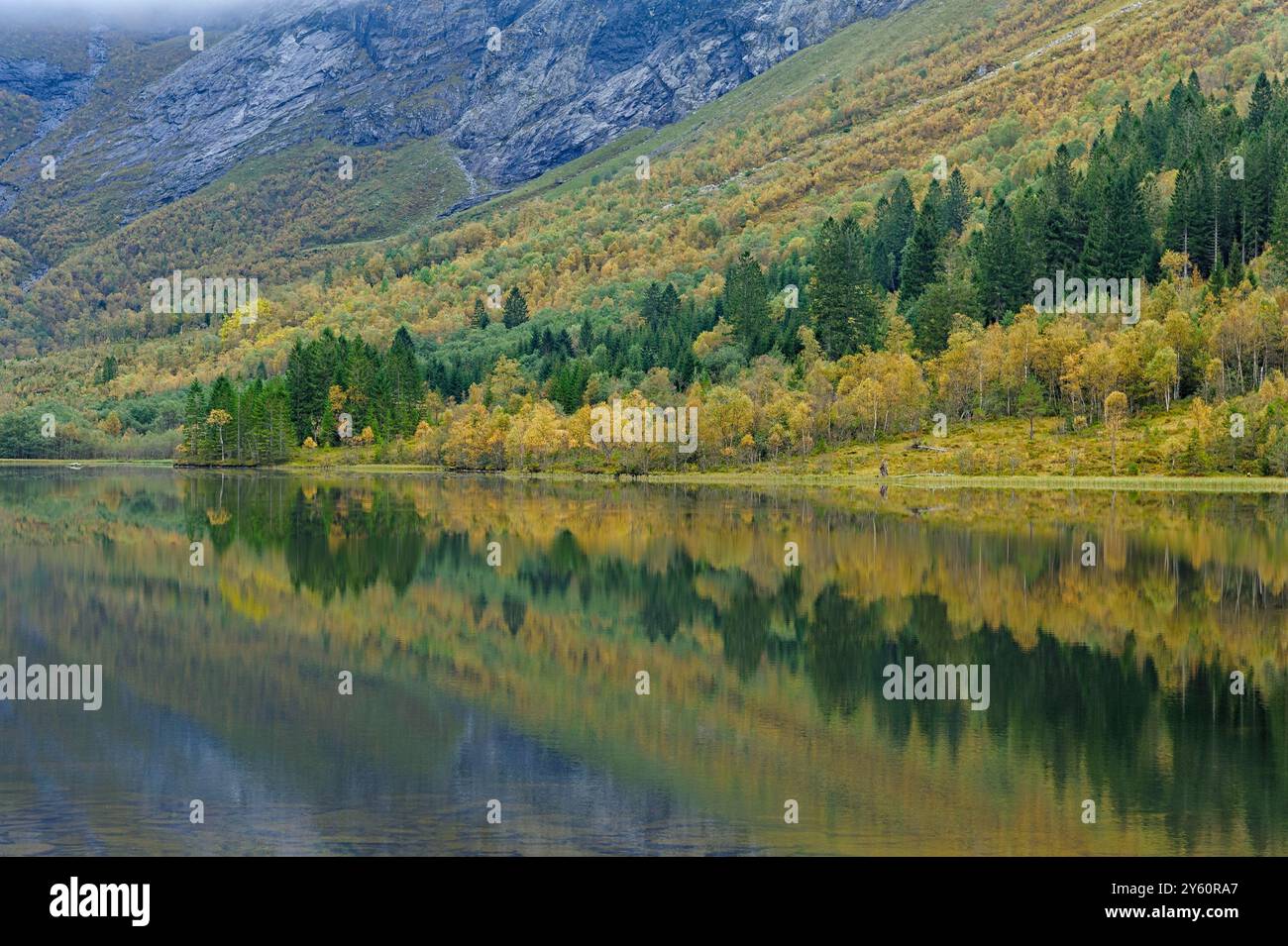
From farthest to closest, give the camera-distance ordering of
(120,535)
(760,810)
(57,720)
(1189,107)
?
(1189,107) < (120,535) < (57,720) < (760,810)

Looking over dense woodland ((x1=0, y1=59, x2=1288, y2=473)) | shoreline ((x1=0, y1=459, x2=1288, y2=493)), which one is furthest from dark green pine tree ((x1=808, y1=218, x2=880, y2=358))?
shoreline ((x1=0, y1=459, x2=1288, y2=493))

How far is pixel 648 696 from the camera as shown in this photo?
33656 mm

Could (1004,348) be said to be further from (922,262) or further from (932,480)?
(922,262)

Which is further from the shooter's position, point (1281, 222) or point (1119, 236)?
point (1119, 236)

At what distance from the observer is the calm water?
23.5 meters

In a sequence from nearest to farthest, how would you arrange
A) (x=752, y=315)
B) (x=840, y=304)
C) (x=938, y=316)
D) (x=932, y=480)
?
1. (x=932, y=480)
2. (x=938, y=316)
3. (x=840, y=304)
4. (x=752, y=315)

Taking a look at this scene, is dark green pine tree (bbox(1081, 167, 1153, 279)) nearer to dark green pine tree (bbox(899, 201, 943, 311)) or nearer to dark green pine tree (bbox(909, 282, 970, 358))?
dark green pine tree (bbox(909, 282, 970, 358))

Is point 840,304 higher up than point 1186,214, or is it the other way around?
point 1186,214

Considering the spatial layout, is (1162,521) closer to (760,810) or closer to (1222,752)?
(1222,752)

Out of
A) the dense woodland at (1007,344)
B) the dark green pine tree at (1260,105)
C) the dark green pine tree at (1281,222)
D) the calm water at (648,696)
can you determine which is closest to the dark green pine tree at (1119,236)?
the dense woodland at (1007,344)

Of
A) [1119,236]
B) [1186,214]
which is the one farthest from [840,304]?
[1186,214]
